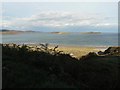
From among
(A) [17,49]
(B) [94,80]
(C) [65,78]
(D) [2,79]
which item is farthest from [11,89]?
(A) [17,49]

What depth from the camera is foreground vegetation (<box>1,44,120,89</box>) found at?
672cm

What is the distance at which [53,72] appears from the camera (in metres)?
7.46

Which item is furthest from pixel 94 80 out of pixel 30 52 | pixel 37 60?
pixel 30 52

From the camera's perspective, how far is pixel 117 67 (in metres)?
7.98

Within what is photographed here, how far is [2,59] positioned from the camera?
305 inches

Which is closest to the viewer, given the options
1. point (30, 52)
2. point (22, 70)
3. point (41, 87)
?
point (41, 87)

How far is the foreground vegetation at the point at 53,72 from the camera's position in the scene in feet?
22.0

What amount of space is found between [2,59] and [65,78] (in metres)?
1.53

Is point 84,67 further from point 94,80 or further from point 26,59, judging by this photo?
point 26,59

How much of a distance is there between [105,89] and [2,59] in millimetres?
2395

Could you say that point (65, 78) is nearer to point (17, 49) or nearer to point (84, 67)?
point (84, 67)

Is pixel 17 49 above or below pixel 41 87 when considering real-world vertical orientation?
above

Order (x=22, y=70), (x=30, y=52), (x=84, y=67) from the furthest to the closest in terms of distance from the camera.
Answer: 1. (x=30, y=52)
2. (x=84, y=67)
3. (x=22, y=70)

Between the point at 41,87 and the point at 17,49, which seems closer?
the point at 41,87
